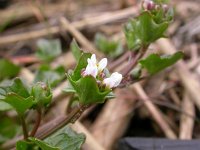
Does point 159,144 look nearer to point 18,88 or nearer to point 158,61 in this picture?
point 158,61

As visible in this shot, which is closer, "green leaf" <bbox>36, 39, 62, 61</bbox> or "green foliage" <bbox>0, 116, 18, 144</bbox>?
"green foliage" <bbox>0, 116, 18, 144</bbox>

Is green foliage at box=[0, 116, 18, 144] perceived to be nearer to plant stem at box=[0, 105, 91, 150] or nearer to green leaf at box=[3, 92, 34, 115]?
plant stem at box=[0, 105, 91, 150]

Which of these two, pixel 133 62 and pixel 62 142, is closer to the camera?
pixel 62 142

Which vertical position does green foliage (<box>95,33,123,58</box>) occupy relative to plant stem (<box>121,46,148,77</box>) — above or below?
above

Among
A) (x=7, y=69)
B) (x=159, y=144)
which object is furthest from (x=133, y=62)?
(x=7, y=69)

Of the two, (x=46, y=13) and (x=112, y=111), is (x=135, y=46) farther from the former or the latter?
(x=46, y=13)

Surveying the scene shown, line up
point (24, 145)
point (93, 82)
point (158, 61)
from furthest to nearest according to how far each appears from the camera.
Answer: point (158, 61)
point (24, 145)
point (93, 82)

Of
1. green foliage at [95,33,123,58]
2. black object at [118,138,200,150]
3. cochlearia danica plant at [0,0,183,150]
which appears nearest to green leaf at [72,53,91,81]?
cochlearia danica plant at [0,0,183,150]
